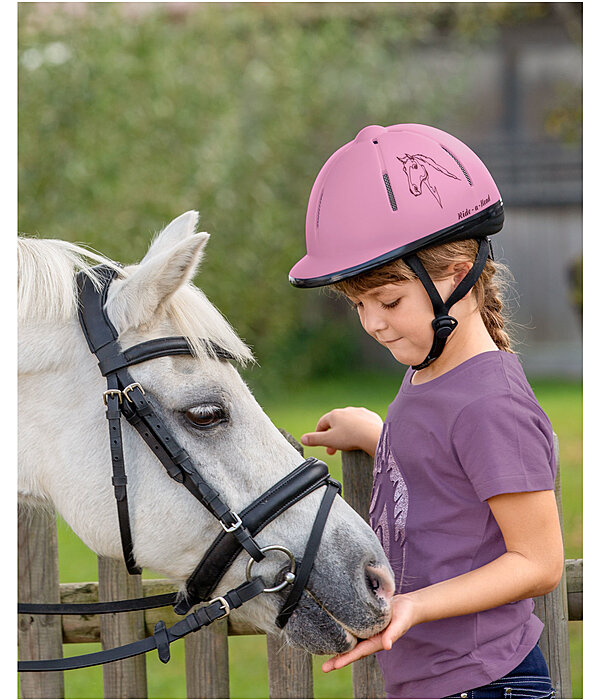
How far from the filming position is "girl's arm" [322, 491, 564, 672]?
1552 millimetres

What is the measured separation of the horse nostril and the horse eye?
48cm

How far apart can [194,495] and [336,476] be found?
183 inches

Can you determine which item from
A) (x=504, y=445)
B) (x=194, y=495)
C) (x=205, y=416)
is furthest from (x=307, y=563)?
(x=504, y=445)

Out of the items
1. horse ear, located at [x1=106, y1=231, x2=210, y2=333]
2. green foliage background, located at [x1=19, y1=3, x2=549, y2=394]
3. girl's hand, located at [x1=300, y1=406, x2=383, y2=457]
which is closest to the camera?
horse ear, located at [x1=106, y1=231, x2=210, y2=333]

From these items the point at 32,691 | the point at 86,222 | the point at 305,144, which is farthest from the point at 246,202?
the point at 32,691

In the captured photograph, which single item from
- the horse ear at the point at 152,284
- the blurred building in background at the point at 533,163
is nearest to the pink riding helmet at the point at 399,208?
the horse ear at the point at 152,284

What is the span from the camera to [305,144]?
12.5m

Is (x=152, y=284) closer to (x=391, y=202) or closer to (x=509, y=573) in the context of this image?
(x=391, y=202)

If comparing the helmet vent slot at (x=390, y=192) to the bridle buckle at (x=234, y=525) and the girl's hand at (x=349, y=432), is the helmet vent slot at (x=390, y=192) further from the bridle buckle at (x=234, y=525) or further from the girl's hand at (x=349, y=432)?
the bridle buckle at (x=234, y=525)

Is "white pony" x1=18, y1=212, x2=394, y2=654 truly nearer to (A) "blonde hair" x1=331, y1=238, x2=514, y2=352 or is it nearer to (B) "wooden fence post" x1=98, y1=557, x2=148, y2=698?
(A) "blonde hair" x1=331, y1=238, x2=514, y2=352

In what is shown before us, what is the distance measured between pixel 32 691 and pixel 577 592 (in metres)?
1.73

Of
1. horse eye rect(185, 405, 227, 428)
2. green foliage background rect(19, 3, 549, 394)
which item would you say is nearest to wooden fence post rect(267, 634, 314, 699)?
horse eye rect(185, 405, 227, 428)

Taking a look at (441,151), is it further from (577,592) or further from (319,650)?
(577,592)

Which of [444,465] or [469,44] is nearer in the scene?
[444,465]
